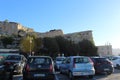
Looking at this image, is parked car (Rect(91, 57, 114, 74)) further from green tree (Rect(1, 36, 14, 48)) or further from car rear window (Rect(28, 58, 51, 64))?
green tree (Rect(1, 36, 14, 48))

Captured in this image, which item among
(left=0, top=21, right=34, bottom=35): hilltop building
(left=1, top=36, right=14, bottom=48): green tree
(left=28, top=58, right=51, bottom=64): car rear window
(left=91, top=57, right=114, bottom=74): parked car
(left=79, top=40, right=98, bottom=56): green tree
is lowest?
(left=91, top=57, right=114, bottom=74): parked car

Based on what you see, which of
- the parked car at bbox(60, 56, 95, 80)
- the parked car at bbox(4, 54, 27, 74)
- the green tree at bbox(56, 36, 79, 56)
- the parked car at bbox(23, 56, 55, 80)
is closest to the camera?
the parked car at bbox(23, 56, 55, 80)

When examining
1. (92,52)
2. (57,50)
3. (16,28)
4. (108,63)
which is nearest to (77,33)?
(16,28)

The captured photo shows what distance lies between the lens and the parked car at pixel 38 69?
49.0 ft

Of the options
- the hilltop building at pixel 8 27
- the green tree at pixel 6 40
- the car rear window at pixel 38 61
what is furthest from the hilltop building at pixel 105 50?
the car rear window at pixel 38 61

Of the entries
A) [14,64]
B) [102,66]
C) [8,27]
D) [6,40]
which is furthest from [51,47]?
[14,64]

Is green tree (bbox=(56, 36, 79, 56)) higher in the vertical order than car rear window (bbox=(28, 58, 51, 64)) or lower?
higher

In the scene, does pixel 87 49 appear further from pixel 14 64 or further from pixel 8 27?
pixel 14 64

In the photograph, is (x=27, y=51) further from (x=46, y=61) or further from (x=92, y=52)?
(x=46, y=61)

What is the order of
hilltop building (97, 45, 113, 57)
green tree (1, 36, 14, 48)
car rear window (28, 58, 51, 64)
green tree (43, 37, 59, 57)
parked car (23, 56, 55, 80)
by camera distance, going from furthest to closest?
hilltop building (97, 45, 113, 57) < green tree (1, 36, 14, 48) < green tree (43, 37, 59, 57) < car rear window (28, 58, 51, 64) < parked car (23, 56, 55, 80)

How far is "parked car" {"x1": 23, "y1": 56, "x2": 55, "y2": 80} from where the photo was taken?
14.9 meters

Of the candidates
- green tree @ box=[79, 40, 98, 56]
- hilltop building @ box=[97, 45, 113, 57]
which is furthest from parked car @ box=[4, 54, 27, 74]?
hilltop building @ box=[97, 45, 113, 57]

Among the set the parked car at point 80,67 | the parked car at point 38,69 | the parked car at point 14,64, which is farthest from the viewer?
the parked car at point 14,64

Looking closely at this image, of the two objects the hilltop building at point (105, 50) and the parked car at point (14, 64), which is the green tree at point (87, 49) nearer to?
the hilltop building at point (105, 50)
